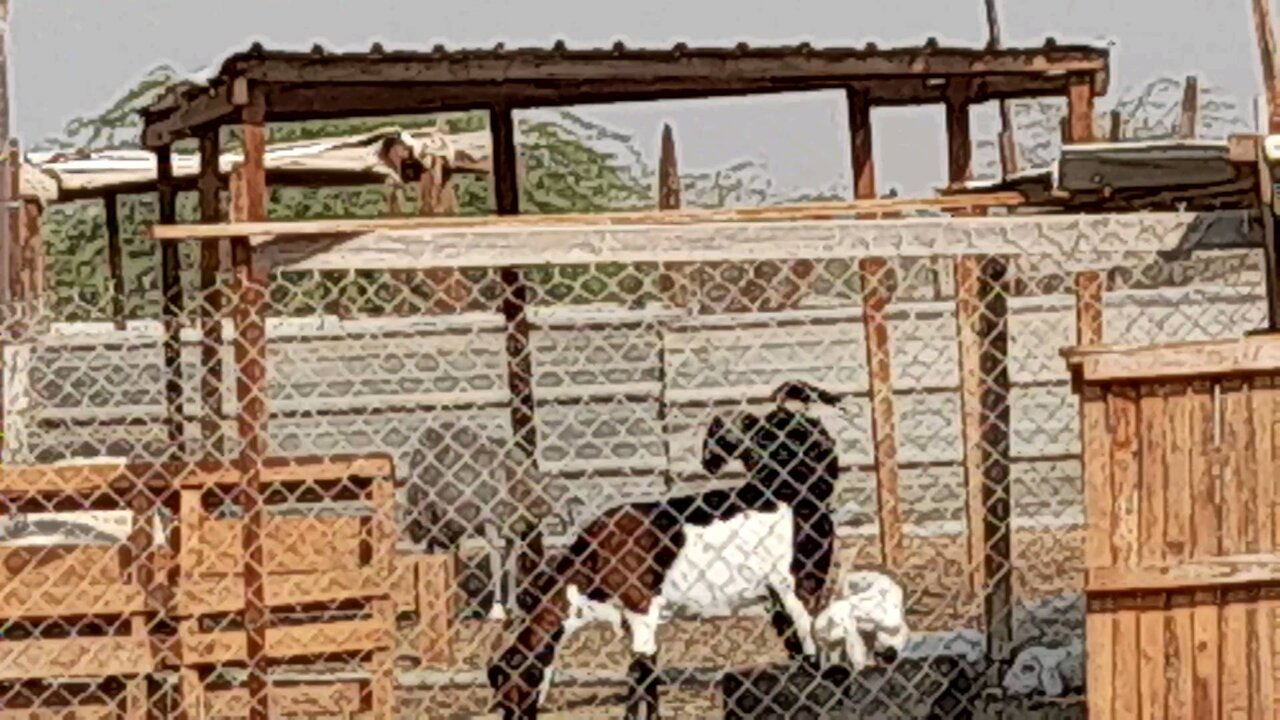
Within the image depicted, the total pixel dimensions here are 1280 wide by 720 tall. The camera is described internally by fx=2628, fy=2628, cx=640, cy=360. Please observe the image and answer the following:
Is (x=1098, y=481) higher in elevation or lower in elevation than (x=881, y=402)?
higher

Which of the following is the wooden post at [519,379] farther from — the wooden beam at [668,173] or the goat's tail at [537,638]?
the wooden beam at [668,173]

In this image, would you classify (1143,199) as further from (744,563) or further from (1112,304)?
(1112,304)

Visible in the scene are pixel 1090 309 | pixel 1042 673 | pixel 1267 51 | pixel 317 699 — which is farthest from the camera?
pixel 1090 309

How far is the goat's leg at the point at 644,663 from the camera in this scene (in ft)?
33.3

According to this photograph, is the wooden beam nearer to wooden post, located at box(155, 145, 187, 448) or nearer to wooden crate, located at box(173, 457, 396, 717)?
wooden post, located at box(155, 145, 187, 448)

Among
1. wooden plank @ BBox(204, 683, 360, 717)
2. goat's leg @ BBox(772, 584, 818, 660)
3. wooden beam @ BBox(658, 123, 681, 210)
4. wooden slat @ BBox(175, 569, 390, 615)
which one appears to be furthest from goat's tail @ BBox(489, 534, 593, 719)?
wooden beam @ BBox(658, 123, 681, 210)

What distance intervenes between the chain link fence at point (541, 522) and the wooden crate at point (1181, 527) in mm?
1114

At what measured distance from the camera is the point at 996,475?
960 cm

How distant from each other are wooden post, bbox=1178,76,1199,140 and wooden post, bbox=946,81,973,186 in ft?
43.4

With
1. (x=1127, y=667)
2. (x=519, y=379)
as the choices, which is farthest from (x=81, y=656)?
(x=1127, y=667)

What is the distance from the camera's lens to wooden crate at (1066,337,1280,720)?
7.12 m

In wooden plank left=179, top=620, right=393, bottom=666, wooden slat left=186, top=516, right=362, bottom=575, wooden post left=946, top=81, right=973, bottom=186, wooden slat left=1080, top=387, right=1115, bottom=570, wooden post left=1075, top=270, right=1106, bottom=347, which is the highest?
wooden post left=946, top=81, right=973, bottom=186

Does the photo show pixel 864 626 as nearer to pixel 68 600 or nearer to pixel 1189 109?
pixel 68 600

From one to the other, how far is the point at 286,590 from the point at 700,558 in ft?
6.60
